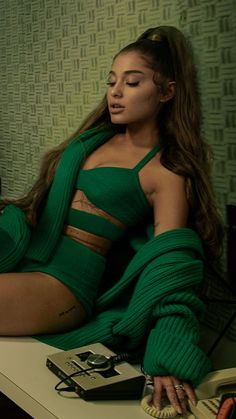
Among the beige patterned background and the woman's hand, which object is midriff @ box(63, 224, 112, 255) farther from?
the woman's hand

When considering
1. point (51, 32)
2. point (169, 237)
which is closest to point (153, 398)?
point (169, 237)

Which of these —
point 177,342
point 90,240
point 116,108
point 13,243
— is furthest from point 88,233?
point 177,342

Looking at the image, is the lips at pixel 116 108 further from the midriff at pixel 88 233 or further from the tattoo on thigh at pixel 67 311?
the tattoo on thigh at pixel 67 311

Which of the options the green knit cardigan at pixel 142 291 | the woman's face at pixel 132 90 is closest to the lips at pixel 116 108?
the woman's face at pixel 132 90

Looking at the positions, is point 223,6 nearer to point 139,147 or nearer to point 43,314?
point 139,147

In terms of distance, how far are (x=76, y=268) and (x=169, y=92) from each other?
17.7 inches

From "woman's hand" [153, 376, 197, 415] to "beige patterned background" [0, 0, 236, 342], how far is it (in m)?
0.49

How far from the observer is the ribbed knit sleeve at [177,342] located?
97 centimetres

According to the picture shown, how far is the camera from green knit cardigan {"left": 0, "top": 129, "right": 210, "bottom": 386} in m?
1.00

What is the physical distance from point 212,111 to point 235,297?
0.43 metres

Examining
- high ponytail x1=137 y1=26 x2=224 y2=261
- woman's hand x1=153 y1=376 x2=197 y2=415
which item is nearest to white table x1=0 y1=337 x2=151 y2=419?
woman's hand x1=153 y1=376 x2=197 y2=415

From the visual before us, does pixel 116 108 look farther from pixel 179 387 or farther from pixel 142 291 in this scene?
pixel 179 387

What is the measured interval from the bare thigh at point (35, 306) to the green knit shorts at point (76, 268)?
0.06ft

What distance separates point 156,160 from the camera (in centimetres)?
129
